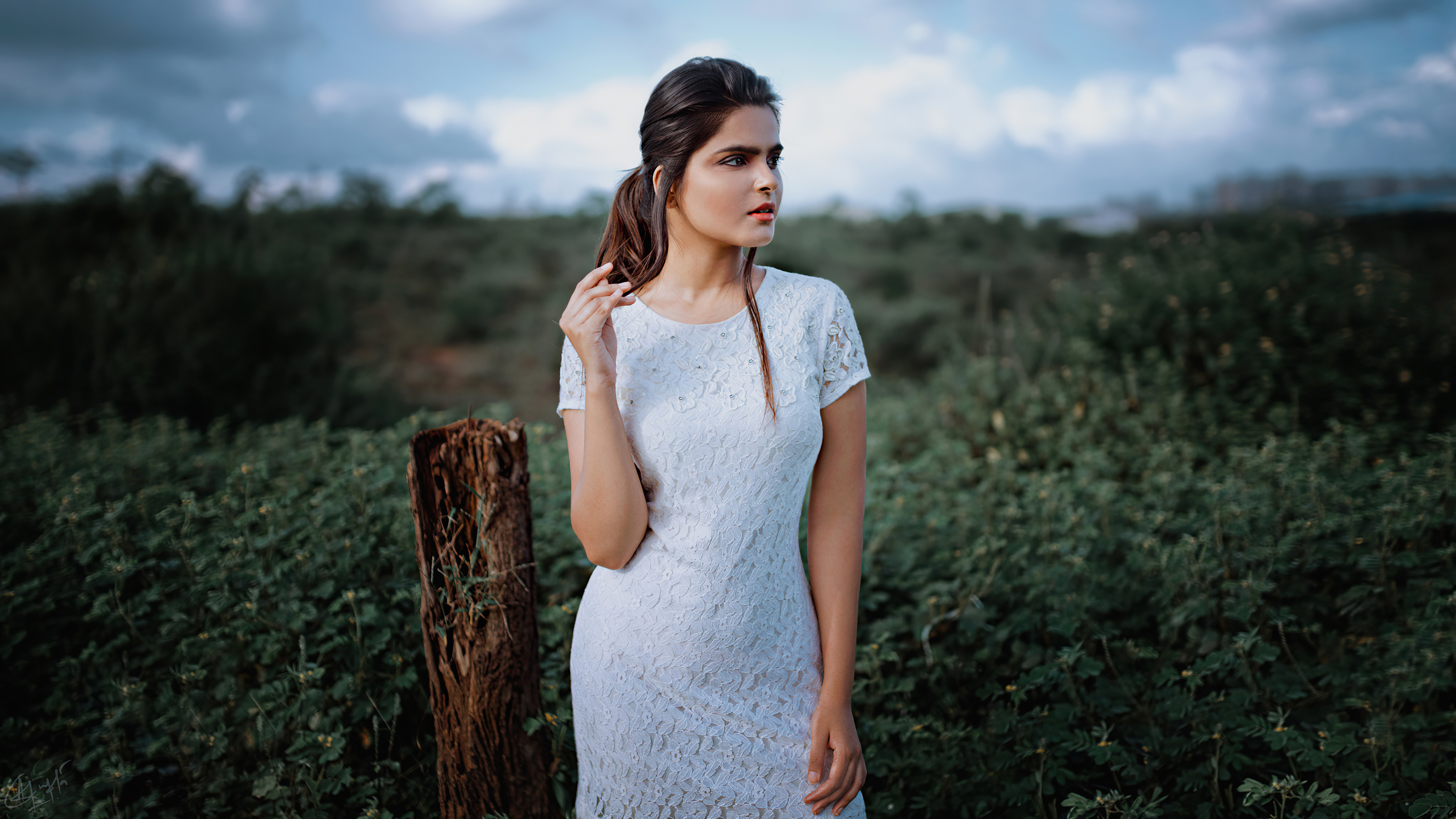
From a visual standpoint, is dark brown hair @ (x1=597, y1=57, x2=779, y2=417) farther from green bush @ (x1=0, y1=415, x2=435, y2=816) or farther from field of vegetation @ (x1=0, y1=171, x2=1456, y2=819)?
green bush @ (x1=0, y1=415, x2=435, y2=816)

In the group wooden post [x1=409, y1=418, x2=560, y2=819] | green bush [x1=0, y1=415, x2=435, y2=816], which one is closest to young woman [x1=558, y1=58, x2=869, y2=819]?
wooden post [x1=409, y1=418, x2=560, y2=819]

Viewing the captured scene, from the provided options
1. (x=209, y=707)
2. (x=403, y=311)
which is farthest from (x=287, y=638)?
(x=403, y=311)

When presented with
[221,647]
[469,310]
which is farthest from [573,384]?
[469,310]

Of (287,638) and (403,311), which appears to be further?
(403,311)

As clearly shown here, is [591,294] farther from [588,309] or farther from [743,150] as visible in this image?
[743,150]

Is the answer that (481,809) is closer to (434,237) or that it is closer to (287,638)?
(287,638)

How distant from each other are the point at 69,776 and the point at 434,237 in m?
15.4

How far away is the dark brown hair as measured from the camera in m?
1.52

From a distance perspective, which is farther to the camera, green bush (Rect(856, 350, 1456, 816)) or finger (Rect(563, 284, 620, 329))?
green bush (Rect(856, 350, 1456, 816))

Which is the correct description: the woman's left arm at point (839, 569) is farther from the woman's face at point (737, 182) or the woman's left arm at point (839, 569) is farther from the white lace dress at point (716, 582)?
the woman's face at point (737, 182)

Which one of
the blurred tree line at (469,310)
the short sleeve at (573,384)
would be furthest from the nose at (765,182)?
the blurred tree line at (469,310)

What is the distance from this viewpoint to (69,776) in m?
2.22

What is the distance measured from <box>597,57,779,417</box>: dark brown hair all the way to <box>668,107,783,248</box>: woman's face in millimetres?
25

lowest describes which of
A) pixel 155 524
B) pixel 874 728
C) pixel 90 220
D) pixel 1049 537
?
pixel 874 728
